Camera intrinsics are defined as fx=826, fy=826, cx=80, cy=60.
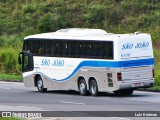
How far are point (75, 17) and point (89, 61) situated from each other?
32.7 m

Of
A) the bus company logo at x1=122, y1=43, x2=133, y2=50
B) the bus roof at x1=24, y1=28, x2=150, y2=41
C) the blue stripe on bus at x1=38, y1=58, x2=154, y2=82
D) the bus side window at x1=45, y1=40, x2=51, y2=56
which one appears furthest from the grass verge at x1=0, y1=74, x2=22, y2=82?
the bus company logo at x1=122, y1=43, x2=133, y2=50

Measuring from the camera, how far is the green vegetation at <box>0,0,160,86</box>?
215ft

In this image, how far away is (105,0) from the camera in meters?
70.8

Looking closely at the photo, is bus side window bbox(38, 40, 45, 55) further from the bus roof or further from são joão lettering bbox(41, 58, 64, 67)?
são joão lettering bbox(41, 58, 64, 67)

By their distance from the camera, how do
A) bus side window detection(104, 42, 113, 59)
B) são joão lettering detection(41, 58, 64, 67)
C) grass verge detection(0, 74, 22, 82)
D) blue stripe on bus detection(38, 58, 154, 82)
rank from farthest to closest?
grass verge detection(0, 74, 22, 82) → são joão lettering detection(41, 58, 64, 67) → bus side window detection(104, 42, 113, 59) → blue stripe on bus detection(38, 58, 154, 82)

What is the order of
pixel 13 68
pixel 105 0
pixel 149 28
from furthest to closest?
pixel 105 0 → pixel 149 28 → pixel 13 68

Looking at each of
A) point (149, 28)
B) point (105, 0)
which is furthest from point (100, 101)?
point (105, 0)

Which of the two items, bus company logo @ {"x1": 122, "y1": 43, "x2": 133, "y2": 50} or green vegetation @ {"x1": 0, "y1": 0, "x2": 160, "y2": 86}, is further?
green vegetation @ {"x1": 0, "y1": 0, "x2": 160, "y2": 86}

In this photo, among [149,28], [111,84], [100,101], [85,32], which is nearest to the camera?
[100,101]

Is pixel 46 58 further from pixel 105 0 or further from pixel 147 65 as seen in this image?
pixel 105 0

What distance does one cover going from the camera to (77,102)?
1304 inches

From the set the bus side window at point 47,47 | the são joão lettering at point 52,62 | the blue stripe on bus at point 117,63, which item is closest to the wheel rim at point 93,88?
the blue stripe on bus at point 117,63

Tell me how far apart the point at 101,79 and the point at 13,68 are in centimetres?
1847

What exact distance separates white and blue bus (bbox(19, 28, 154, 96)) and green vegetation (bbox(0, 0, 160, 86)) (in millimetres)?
20034
